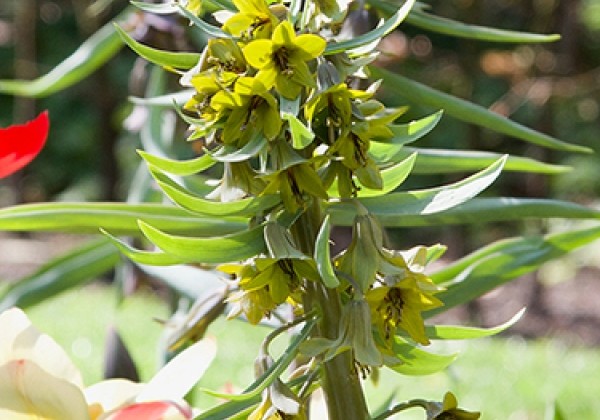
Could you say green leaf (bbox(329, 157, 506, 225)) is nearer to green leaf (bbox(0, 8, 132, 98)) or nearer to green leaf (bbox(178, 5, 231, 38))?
green leaf (bbox(178, 5, 231, 38))

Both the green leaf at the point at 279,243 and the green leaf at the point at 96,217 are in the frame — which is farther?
the green leaf at the point at 96,217

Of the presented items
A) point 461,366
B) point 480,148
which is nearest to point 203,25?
point 461,366

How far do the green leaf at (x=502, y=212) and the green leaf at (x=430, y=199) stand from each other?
4.1 inches

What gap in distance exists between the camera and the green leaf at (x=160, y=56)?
1.05ft

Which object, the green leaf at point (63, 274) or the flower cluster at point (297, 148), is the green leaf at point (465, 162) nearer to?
the flower cluster at point (297, 148)

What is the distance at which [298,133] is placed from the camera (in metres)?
0.29

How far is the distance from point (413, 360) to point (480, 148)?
11.7 feet

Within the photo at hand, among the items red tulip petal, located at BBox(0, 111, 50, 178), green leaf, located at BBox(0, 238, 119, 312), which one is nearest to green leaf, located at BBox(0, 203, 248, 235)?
red tulip petal, located at BBox(0, 111, 50, 178)

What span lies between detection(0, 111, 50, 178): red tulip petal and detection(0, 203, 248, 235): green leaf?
0.06m

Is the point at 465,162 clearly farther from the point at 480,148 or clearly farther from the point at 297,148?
the point at 480,148

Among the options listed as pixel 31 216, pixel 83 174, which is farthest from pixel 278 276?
pixel 83 174

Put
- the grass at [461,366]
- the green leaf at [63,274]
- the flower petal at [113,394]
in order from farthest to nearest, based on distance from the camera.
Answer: the grass at [461,366] < the green leaf at [63,274] < the flower petal at [113,394]

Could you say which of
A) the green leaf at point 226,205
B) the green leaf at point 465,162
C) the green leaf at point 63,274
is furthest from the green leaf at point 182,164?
the green leaf at point 63,274

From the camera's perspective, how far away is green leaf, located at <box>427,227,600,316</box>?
45 cm
